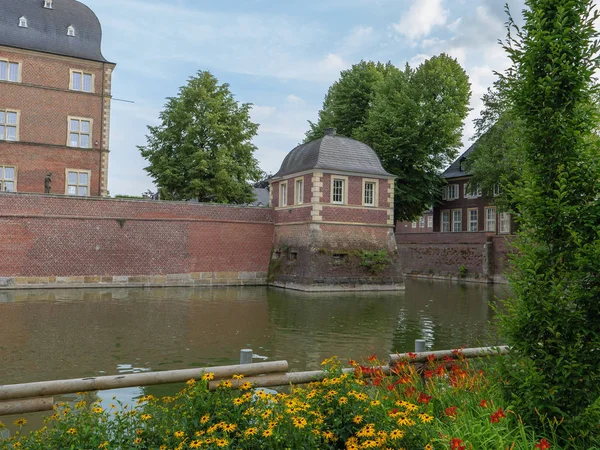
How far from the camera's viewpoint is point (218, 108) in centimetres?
3681

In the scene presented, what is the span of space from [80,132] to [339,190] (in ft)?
49.2

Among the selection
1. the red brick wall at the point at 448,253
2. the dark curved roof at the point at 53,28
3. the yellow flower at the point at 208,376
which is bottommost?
the yellow flower at the point at 208,376

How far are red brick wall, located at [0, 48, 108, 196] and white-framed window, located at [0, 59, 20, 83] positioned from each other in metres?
0.22

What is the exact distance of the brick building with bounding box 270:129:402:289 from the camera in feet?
84.8

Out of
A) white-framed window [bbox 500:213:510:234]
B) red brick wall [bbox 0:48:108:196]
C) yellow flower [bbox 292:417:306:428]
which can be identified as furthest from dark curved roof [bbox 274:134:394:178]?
yellow flower [bbox 292:417:306:428]

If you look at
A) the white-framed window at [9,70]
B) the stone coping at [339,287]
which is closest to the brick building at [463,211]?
the stone coping at [339,287]

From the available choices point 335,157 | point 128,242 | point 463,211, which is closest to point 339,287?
point 335,157

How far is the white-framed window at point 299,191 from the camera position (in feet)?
89.1

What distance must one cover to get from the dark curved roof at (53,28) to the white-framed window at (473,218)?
2879 cm

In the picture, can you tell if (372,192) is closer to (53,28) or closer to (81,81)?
(81,81)

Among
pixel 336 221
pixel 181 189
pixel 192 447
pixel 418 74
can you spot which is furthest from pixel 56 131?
pixel 192 447

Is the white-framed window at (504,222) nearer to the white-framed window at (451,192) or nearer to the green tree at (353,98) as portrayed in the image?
the white-framed window at (451,192)

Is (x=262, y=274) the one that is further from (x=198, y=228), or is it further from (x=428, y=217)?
(x=428, y=217)

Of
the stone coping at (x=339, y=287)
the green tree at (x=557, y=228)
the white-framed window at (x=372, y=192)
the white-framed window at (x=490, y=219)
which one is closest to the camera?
the green tree at (x=557, y=228)
